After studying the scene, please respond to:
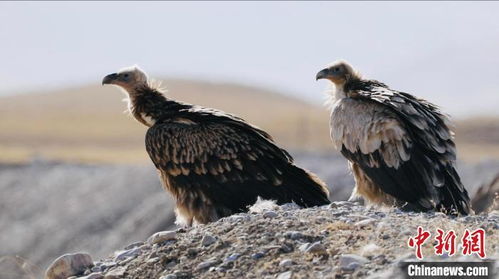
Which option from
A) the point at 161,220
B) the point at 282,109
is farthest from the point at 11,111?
the point at 161,220

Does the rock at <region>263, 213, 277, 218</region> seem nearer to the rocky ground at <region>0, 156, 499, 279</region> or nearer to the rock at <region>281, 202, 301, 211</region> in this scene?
the rock at <region>281, 202, 301, 211</region>

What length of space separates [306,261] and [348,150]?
5.43 metres

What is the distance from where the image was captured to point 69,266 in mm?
12422

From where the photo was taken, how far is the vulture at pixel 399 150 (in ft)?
48.5

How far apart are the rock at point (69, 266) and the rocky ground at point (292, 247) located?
0.04 metres

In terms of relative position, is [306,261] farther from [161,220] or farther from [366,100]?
[161,220]

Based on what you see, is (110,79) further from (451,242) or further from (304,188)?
(451,242)

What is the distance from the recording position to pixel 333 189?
40.8 m

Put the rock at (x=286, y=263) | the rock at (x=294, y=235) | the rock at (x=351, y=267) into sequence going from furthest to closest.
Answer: the rock at (x=294, y=235)
the rock at (x=286, y=263)
the rock at (x=351, y=267)

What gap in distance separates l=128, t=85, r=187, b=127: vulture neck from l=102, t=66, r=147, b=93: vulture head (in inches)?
7.1

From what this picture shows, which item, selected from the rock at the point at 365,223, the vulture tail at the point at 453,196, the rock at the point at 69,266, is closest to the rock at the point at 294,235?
the rock at the point at 365,223

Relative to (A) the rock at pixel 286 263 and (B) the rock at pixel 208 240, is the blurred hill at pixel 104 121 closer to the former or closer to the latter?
(B) the rock at pixel 208 240

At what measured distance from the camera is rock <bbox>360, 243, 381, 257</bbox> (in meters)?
10.2

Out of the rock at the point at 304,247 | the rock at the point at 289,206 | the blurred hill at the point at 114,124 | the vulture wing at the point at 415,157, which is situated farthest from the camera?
the blurred hill at the point at 114,124
